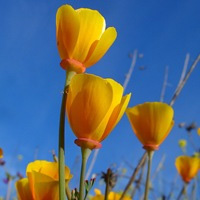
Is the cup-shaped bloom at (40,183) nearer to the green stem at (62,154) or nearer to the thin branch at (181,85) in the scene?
the green stem at (62,154)

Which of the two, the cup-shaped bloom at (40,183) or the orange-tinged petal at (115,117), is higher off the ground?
the orange-tinged petal at (115,117)

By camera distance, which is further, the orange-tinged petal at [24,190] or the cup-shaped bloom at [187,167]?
the cup-shaped bloom at [187,167]

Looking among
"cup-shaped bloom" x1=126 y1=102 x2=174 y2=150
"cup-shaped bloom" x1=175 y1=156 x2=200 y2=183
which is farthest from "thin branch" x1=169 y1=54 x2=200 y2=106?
"cup-shaped bloom" x1=175 y1=156 x2=200 y2=183

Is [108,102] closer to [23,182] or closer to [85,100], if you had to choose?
[85,100]

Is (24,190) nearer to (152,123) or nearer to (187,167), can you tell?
(152,123)

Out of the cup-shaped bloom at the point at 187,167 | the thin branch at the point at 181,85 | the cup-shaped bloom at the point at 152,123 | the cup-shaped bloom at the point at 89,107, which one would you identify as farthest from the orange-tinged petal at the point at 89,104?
the cup-shaped bloom at the point at 187,167
